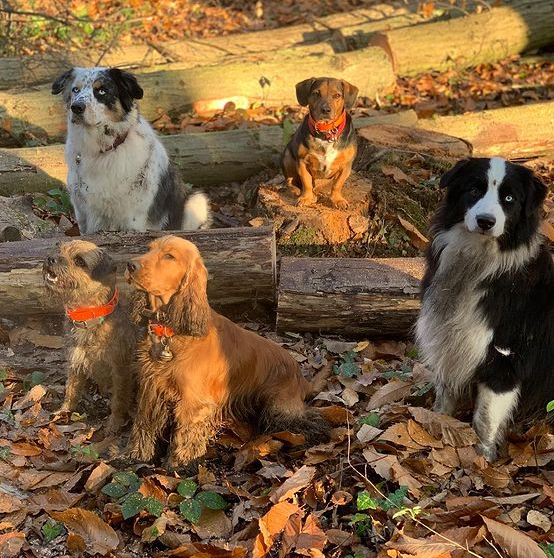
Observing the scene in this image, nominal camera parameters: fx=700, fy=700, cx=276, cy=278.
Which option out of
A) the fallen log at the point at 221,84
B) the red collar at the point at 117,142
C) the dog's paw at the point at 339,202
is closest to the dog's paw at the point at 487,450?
the dog's paw at the point at 339,202

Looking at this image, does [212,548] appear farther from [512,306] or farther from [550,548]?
[512,306]

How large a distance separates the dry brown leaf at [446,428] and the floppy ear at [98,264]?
2.14m

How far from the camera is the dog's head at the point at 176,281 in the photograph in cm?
384

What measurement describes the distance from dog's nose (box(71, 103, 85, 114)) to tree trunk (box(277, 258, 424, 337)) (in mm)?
2090

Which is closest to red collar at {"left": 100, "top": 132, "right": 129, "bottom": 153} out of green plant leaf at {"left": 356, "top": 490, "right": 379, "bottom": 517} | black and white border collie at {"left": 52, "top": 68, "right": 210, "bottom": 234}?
black and white border collie at {"left": 52, "top": 68, "right": 210, "bottom": 234}

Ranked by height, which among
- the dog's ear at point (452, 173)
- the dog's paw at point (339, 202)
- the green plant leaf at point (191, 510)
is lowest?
the green plant leaf at point (191, 510)

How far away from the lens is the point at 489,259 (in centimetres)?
403

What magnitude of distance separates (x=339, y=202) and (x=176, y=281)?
3064 mm

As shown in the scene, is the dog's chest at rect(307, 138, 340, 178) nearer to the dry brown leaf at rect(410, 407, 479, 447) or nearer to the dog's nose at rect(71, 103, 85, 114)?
the dog's nose at rect(71, 103, 85, 114)

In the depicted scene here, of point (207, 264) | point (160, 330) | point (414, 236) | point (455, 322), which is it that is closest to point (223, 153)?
point (414, 236)

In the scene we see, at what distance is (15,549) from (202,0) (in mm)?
13529

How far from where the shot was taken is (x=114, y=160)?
6203 millimetres

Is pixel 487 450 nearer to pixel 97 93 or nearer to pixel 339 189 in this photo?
pixel 339 189

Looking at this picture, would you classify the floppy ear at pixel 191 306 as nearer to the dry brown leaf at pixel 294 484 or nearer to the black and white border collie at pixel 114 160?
the dry brown leaf at pixel 294 484
